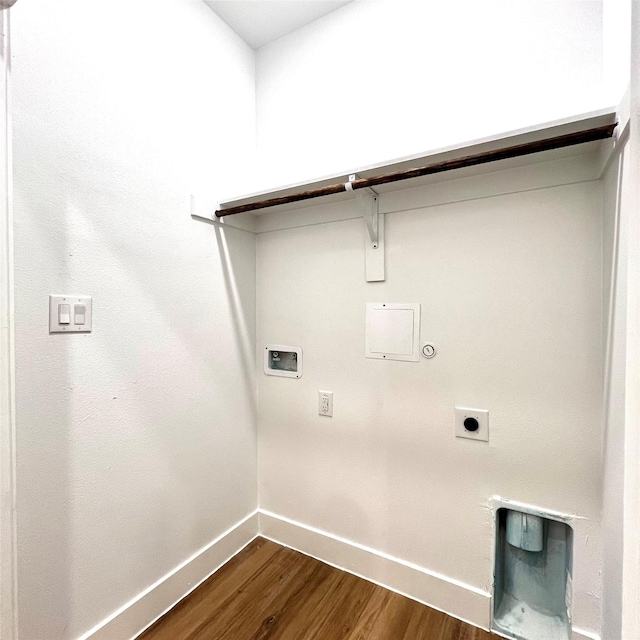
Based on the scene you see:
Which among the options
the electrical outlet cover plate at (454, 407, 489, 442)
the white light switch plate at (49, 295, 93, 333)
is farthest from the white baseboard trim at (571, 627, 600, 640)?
the white light switch plate at (49, 295, 93, 333)

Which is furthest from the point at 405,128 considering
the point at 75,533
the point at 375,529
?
the point at 75,533

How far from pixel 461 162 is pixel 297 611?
1.73 metres

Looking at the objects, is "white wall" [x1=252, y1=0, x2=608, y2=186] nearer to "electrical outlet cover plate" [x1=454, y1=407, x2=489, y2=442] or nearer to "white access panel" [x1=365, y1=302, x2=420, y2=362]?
"white access panel" [x1=365, y1=302, x2=420, y2=362]

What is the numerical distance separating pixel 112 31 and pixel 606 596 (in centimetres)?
241

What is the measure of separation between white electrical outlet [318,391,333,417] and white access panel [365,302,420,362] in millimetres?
277

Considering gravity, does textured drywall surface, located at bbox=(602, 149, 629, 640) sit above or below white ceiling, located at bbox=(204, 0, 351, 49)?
below

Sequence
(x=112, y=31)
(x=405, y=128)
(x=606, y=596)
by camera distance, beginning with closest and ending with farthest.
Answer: (x=606, y=596) → (x=112, y=31) → (x=405, y=128)

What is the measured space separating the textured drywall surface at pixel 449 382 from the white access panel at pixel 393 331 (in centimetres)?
3

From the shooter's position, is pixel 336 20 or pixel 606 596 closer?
pixel 606 596

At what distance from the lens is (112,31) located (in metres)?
1.14

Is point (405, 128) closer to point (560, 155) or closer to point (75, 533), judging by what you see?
point (560, 155)

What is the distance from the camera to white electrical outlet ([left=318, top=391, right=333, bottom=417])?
1545 mm

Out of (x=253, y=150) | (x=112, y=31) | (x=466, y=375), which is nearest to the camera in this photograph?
(x=112, y=31)

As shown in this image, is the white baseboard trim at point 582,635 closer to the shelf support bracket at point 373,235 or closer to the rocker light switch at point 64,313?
the shelf support bracket at point 373,235
